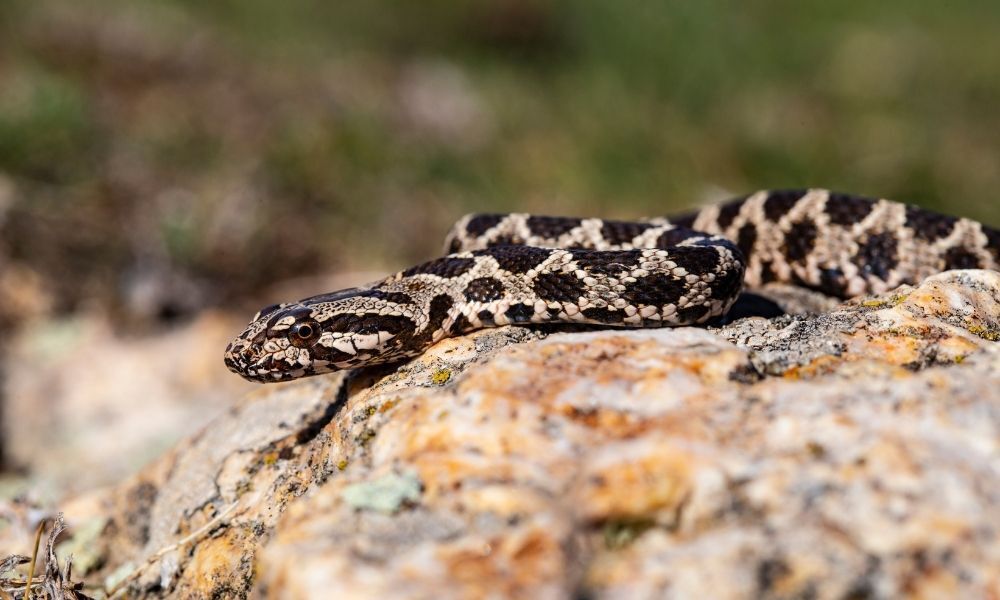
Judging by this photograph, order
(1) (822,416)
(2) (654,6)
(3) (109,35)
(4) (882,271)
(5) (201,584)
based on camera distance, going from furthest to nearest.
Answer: (2) (654,6) → (3) (109,35) → (4) (882,271) → (5) (201,584) → (1) (822,416)

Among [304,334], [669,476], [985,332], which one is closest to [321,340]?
[304,334]

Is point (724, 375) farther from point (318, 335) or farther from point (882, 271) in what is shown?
point (882, 271)

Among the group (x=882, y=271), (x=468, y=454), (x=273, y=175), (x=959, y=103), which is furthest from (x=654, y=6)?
(x=468, y=454)

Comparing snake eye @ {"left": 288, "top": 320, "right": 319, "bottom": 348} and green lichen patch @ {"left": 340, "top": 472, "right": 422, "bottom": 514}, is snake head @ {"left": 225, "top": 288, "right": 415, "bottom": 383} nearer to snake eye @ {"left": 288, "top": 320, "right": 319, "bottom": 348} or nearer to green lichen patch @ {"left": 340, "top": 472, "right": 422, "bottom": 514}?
snake eye @ {"left": 288, "top": 320, "right": 319, "bottom": 348}

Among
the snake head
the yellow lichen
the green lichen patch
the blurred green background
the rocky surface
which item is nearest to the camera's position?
the rocky surface

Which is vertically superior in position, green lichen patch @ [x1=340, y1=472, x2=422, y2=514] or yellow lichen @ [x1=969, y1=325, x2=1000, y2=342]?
green lichen patch @ [x1=340, y1=472, x2=422, y2=514]

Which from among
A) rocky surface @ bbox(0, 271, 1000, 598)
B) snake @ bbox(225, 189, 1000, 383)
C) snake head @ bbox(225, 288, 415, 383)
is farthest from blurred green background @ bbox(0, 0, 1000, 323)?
rocky surface @ bbox(0, 271, 1000, 598)

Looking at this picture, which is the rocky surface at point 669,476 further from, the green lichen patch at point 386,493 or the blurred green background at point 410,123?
the blurred green background at point 410,123
